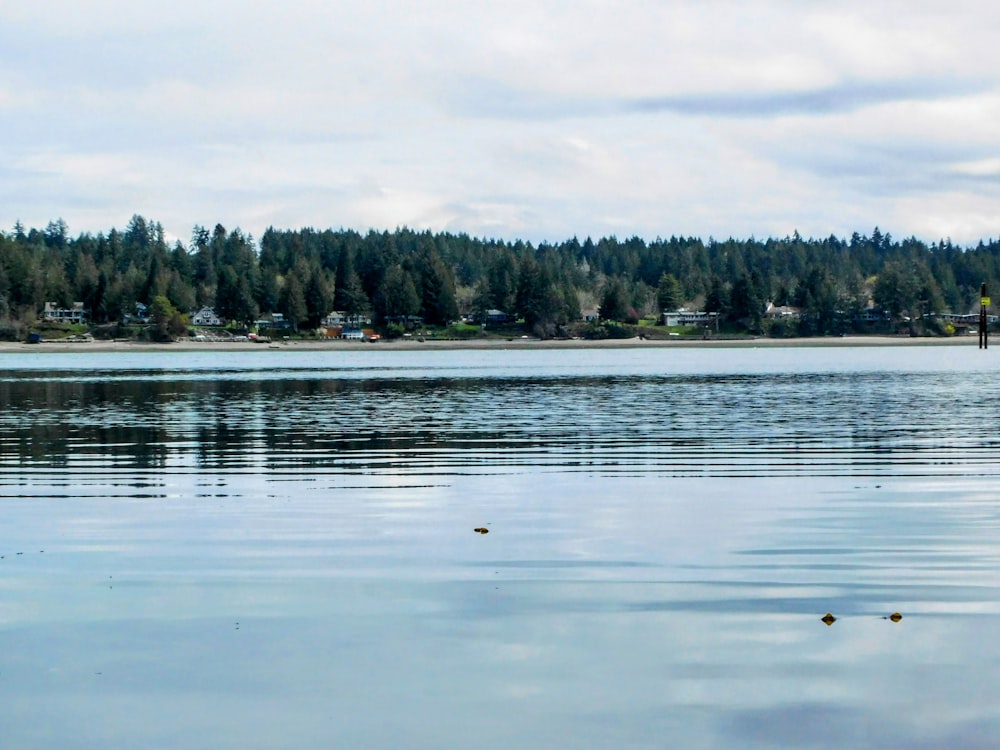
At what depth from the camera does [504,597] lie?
14703mm

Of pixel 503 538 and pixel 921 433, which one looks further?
pixel 921 433

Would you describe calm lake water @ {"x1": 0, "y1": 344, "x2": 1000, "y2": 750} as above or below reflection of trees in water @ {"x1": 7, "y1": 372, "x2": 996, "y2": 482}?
above

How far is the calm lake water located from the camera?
10.4m

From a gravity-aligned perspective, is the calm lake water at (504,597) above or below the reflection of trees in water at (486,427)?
above

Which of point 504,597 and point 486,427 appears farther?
point 486,427

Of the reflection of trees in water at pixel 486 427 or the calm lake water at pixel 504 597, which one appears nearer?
the calm lake water at pixel 504 597

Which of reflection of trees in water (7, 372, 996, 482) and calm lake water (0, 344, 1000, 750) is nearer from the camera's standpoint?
calm lake water (0, 344, 1000, 750)

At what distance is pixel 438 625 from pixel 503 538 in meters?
5.85

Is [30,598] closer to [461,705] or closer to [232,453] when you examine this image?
[461,705]

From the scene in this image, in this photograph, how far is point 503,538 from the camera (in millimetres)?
19156

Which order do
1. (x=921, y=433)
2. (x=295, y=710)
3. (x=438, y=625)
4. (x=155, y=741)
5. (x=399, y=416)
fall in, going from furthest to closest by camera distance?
1. (x=399, y=416)
2. (x=921, y=433)
3. (x=438, y=625)
4. (x=295, y=710)
5. (x=155, y=741)

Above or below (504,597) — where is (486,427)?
below

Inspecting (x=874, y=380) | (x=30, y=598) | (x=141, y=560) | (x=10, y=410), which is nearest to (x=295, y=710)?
(x=30, y=598)

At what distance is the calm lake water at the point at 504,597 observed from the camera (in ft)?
34.1
